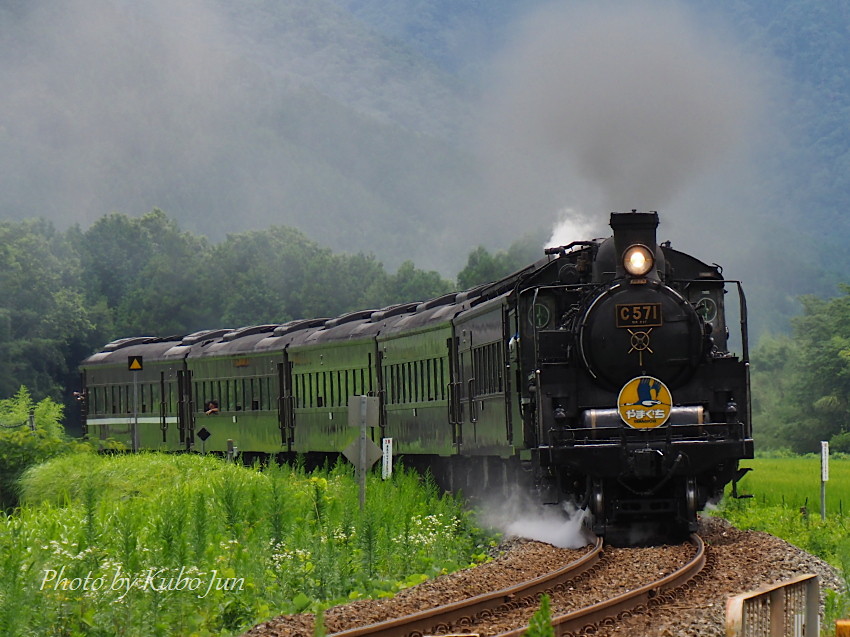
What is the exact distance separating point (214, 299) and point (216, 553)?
72.3m

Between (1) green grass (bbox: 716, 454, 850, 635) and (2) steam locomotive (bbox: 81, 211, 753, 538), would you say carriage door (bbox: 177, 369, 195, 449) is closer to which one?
(1) green grass (bbox: 716, 454, 850, 635)

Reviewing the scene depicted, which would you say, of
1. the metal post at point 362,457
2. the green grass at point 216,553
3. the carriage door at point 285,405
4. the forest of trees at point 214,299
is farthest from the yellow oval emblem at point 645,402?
the forest of trees at point 214,299

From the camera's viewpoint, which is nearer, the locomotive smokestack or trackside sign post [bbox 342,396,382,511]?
the locomotive smokestack

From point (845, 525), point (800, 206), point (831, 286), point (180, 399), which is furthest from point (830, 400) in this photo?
point (800, 206)

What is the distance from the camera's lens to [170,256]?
88.9 m

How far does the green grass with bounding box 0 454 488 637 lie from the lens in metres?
9.50

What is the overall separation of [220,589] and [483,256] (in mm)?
85348

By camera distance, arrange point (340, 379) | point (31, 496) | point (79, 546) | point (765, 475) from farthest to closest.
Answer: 1. point (765, 475)
2. point (340, 379)
3. point (31, 496)
4. point (79, 546)

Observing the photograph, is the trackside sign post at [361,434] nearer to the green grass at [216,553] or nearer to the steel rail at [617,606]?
the green grass at [216,553]

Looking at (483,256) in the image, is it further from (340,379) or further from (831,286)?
(340,379)

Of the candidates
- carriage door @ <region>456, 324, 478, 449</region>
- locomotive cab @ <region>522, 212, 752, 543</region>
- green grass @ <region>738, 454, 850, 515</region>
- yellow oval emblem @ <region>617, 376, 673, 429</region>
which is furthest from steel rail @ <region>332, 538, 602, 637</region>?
green grass @ <region>738, 454, 850, 515</region>

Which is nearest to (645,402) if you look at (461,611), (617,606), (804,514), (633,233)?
(633,233)

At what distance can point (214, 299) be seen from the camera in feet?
274

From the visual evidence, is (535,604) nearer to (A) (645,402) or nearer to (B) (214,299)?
(A) (645,402)
